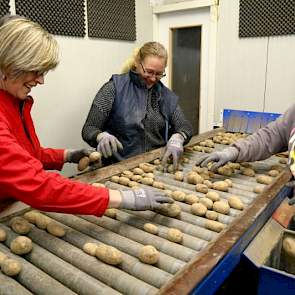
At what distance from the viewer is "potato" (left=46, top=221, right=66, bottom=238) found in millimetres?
1040

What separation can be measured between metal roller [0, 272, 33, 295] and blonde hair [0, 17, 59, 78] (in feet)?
1.95

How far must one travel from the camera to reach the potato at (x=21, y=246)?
3.07ft

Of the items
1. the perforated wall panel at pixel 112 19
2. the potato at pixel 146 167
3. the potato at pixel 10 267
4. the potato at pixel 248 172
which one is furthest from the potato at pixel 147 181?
the perforated wall panel at pixel 112 19

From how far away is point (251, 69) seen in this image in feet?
9.53

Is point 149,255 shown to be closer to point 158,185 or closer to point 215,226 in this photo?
point 215,226

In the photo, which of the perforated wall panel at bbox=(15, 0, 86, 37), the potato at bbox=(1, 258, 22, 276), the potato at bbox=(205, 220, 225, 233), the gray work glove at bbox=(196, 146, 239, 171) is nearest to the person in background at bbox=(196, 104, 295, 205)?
the gray work glove at bbox=(196, 146, 239, 171)

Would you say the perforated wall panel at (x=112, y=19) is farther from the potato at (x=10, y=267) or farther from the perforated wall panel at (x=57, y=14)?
the potato at (x=10, y=267)

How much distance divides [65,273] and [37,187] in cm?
25

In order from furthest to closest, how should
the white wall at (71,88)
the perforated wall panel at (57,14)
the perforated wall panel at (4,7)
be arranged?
1. the white wall at (71,88)
2. the perforated wall panel at (57,14)
3. the perforated wall panel at (4,7)

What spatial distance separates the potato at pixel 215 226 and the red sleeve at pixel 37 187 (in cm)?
35

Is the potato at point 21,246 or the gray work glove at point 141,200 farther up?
the gray work glove at point 141,200

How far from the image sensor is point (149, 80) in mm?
Result: 2051

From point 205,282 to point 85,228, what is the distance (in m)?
0.45

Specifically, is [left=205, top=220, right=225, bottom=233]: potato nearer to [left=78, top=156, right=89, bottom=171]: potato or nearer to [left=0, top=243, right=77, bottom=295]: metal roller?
[left=0, top=243, right=77, bottom=295]: metal roller
